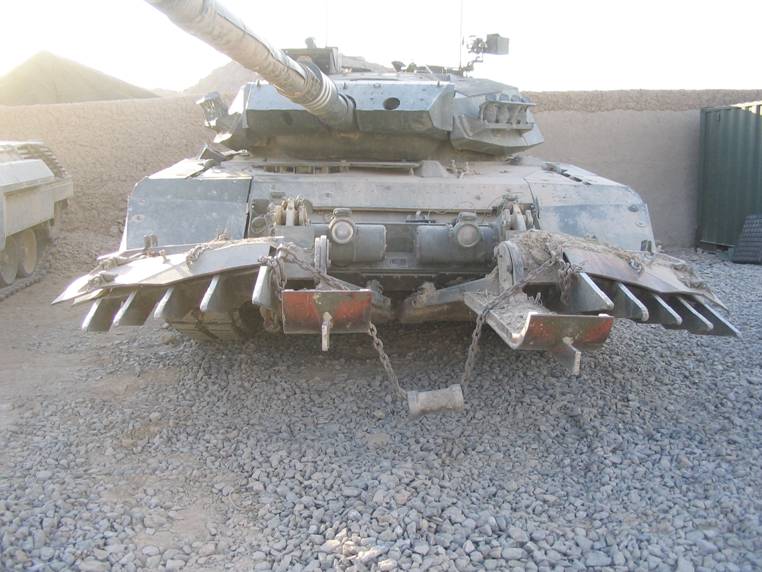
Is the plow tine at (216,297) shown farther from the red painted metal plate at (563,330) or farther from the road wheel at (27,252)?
the road wheel at (27,252)

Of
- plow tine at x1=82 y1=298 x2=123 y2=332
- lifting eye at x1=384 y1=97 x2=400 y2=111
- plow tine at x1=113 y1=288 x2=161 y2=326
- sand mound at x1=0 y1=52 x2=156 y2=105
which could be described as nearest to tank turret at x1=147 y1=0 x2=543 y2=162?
lifting eye at x1=384 y1=97 x2=400 y2=111

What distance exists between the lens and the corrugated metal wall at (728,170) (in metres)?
11.0

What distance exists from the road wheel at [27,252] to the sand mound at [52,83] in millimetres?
6171

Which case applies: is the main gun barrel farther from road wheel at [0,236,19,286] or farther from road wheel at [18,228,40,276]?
road wheel at [18,228,40,276]

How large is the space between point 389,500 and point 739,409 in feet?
7.46

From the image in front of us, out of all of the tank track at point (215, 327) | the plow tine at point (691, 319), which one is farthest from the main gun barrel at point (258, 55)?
the plow tine at point (691, 319)

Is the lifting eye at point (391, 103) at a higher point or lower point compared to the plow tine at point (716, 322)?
higher

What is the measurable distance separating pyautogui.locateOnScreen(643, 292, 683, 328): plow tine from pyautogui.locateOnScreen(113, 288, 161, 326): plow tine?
9.25 feet

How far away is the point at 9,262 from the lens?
8984 millimetres

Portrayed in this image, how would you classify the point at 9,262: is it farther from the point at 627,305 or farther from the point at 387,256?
the point at 627,305

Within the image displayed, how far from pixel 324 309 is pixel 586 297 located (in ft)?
4.63

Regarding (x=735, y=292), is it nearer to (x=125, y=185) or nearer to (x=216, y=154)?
(x=216, y=154)

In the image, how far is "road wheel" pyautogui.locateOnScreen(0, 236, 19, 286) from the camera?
8781 millimetres

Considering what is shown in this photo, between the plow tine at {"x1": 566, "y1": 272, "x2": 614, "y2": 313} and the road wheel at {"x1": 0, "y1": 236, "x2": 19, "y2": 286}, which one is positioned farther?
the road wheel at {"x1": 0, "y1": 236, "x2": 19, "y2": 286}
